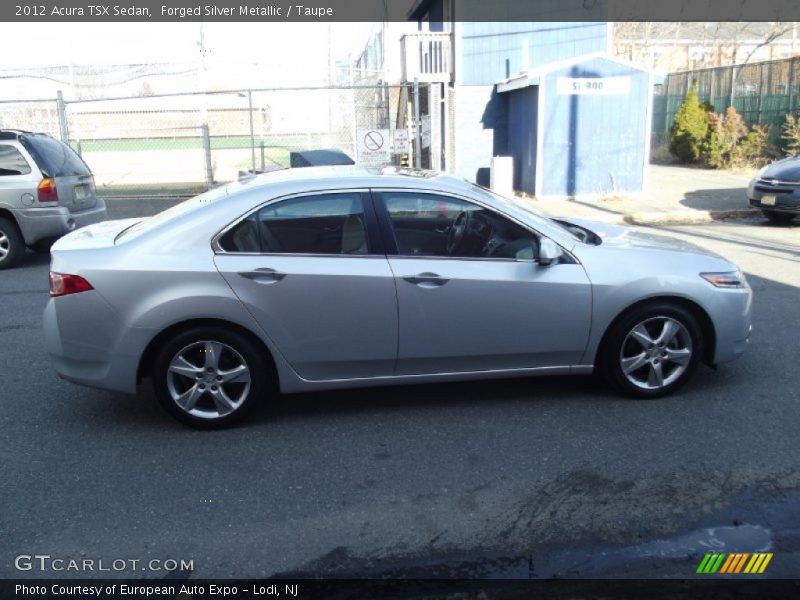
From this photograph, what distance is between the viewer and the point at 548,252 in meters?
4.54

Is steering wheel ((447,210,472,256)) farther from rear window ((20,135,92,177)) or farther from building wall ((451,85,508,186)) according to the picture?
building wall ((451,85,508,186))

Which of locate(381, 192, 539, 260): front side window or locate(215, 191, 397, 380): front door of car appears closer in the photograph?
locate(215, 191, 397, 380): front door of car

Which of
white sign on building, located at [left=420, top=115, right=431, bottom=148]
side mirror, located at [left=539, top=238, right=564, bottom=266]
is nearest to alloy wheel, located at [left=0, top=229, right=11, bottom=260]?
side mirror, located at [left=539, top=238, right=564, bottom=266]

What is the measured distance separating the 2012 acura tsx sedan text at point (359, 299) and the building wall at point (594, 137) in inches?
467

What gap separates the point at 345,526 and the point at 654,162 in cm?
2423

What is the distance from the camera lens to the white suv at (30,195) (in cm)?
957

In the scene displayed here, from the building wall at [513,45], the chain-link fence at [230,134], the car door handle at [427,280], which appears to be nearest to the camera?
the car door handle at [427,280]

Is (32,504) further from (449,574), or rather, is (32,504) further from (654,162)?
(654,162)

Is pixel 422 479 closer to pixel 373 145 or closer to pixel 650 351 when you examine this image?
pixel 650 351

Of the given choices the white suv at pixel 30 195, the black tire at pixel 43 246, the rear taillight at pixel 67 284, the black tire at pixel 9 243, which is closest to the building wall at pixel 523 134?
the white suv at pixel 30 195

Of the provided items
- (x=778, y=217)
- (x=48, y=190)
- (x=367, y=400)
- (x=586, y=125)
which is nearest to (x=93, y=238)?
(x=367, y=400)

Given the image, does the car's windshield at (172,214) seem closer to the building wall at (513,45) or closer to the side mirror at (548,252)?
the side mirror at (548,252)

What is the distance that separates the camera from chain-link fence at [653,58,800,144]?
21750mm

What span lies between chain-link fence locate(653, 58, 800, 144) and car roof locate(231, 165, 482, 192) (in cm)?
2027
